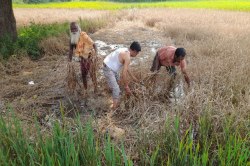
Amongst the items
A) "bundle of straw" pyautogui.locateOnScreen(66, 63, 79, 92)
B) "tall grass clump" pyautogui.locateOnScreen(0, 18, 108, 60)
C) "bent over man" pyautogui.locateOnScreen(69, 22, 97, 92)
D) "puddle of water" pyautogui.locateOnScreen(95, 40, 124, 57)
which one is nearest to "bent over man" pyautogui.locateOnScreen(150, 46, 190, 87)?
"bent over man" pyautogui.locateOnScreen(69, 22, 97, 92)

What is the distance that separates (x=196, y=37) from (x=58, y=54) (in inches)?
176

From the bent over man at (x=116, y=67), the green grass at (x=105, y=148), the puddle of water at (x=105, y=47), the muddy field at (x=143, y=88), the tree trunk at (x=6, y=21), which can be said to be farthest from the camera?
the tree trunk at (x=6, y=21)

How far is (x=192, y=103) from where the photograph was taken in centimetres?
346

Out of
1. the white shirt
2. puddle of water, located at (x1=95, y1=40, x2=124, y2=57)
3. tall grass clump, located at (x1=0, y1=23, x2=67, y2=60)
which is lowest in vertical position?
puddle of water, located at (x1=95, y1=40, x2=124, y2=57)

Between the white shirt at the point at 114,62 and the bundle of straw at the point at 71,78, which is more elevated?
the white shirt at the point at 114,62

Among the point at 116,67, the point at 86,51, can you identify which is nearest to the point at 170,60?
the point at 116,67

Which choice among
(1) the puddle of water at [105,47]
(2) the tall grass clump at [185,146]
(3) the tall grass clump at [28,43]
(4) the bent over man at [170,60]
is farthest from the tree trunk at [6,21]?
(2) the tall grass clump at [185,146]

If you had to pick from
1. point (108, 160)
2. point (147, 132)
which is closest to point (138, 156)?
point (147, 132)

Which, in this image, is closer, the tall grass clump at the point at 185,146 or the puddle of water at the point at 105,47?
the tall grass clump at the point at 185,146

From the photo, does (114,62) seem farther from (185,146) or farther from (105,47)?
(105,47)

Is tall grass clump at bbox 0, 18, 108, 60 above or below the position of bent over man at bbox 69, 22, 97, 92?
below

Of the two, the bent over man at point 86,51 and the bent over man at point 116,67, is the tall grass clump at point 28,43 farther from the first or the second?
the bent over man at point 116,67

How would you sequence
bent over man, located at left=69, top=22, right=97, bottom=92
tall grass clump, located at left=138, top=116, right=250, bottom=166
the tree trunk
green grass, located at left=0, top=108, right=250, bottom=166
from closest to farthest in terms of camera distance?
green grass, located at left=0, top=108, right=250, bottom=166, tall grass clump, located at left=138, top=116, right=250, bottom=166, bent over man, located at left=69, top=22, right=97, bottom=92, the tree trunk

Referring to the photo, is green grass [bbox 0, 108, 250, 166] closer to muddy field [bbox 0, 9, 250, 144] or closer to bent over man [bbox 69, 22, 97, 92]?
muddy field [bbox 0, 9, 250, 144]
